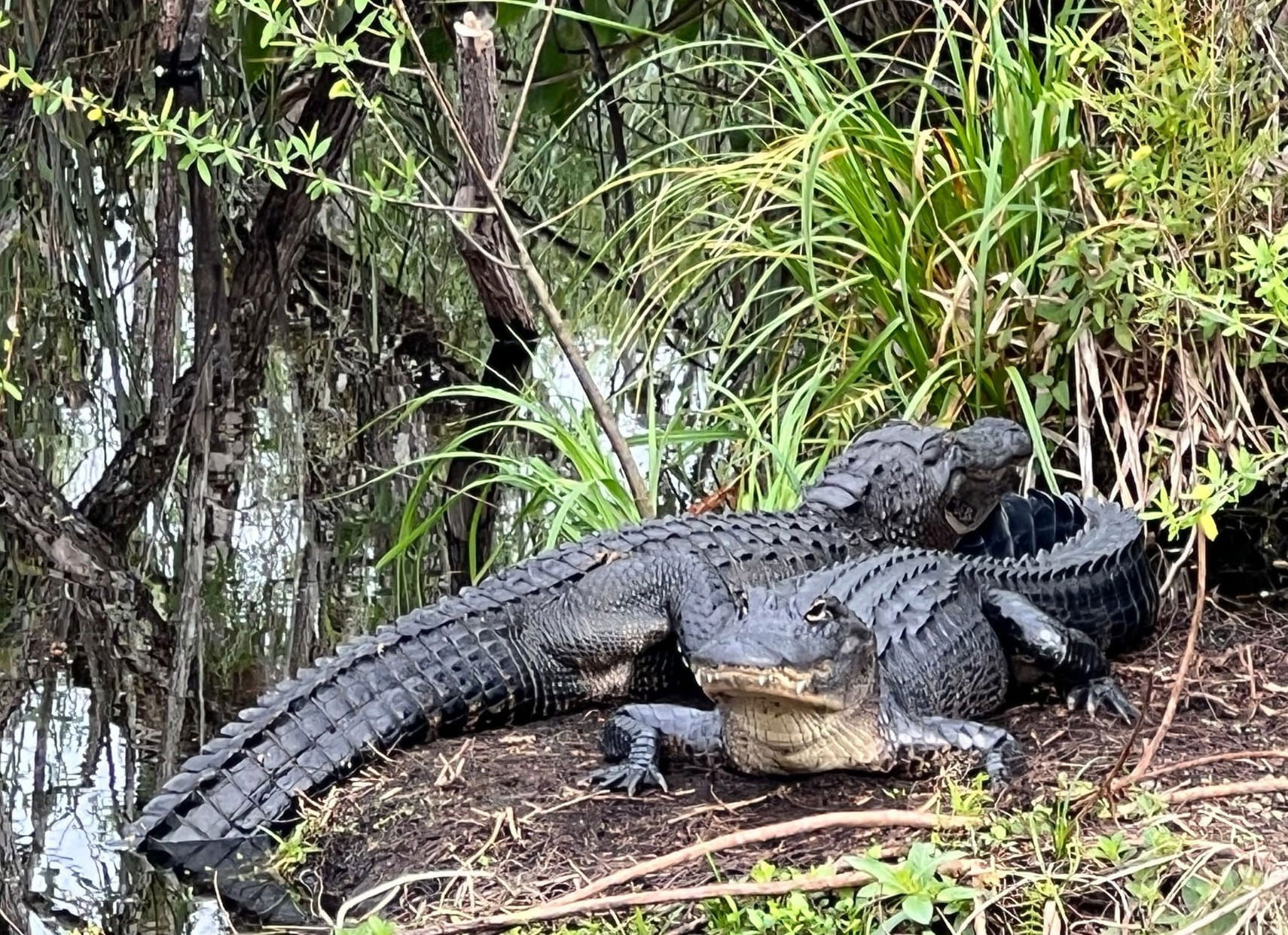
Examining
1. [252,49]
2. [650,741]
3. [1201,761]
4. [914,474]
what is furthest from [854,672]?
[252,49]

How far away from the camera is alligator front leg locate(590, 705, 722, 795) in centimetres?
284

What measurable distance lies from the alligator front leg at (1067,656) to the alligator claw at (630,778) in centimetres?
79

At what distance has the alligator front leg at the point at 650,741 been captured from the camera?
284cm

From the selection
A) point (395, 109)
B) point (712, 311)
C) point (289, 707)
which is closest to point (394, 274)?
point (395, 109)

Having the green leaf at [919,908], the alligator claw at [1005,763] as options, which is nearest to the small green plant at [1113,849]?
the green leaf at [919,908]

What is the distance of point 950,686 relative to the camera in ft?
9.81

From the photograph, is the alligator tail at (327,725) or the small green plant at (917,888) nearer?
the small green plant at (917,888)

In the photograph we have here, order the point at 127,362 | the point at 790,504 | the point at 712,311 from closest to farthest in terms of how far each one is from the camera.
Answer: the point at 790,504, the point at 712,311, the point at 127,362

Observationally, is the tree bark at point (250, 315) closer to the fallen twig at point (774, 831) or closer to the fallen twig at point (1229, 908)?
the fallen twig at point (774, 831)

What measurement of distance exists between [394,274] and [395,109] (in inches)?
27.0

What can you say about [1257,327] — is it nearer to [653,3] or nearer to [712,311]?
[712,311]

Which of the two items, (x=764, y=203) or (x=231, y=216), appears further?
(x=231, y=216)

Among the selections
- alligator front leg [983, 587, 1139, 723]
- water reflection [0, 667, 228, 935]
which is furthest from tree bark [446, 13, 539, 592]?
alligator front leg [983, 587, 1139, 723]

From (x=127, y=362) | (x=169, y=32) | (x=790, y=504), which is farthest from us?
(x=127, y=362)
